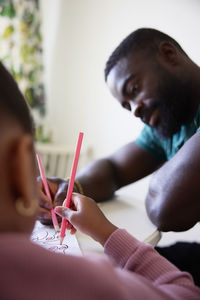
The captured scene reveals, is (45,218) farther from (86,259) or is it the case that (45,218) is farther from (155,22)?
(155,22)

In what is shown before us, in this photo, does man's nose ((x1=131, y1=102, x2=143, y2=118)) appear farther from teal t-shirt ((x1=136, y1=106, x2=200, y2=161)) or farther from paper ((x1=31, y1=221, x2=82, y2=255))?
paper ((x1=31, y1=221, x2=82, y2=255))

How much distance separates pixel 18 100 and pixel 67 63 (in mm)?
1478

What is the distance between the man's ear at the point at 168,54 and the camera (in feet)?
2.74

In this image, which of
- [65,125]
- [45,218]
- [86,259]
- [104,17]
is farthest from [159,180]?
[65,125]

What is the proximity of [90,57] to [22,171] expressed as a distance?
1.40 m

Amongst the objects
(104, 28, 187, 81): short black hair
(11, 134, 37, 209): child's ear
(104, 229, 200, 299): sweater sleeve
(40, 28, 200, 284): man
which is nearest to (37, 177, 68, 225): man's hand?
(40, 28, 200, 284): man

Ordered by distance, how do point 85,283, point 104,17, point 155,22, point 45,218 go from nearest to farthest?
point 85,283, point 45,218, point 155,22, point 104,17

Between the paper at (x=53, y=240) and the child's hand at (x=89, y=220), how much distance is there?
1.6 inches

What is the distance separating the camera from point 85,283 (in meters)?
0.29

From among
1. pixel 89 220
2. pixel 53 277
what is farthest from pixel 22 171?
pixel 89 220

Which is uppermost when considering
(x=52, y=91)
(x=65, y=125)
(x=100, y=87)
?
(x=100, y=87)

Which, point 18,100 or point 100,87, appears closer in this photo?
point 18,100

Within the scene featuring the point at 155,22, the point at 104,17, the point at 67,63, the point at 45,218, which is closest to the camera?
the point at 45,218

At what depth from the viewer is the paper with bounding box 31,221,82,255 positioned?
0.52m
